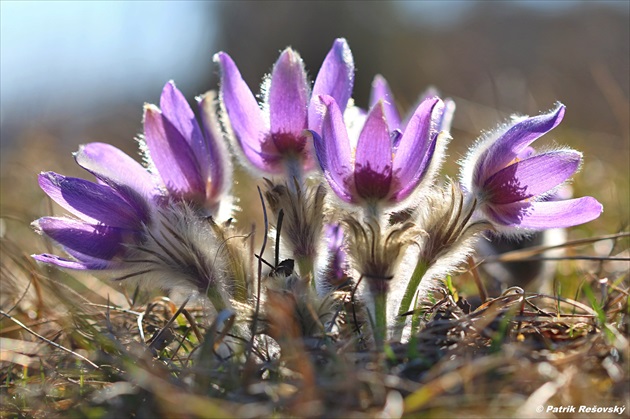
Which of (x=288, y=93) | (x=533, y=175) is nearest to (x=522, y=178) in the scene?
(x=533, y=175)

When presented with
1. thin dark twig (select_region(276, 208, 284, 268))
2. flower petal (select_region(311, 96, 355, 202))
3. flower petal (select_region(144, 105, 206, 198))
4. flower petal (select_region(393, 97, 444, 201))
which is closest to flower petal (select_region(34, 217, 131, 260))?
flower petal (select_region(144, 105, 206, 198))

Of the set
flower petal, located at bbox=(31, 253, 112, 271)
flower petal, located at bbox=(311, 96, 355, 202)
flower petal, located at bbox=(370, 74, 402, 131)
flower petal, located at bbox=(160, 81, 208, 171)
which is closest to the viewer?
flower petal, located at bbox=(311, 96, 355, 202)

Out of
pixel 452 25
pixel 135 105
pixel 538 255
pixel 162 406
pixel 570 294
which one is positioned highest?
pixel 452 25

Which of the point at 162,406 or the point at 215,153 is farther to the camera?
the point at 215,153

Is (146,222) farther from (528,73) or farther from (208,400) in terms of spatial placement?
(528,73)

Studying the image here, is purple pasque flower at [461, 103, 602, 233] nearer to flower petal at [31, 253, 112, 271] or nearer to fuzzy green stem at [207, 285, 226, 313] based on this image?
fuzzy green stem at [207, 285, 226, 313]

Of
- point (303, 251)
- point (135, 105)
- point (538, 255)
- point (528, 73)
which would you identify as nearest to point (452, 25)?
point (528, 73)

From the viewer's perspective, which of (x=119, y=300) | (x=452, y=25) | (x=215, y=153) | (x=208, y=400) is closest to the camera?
(x=208, y=400)
